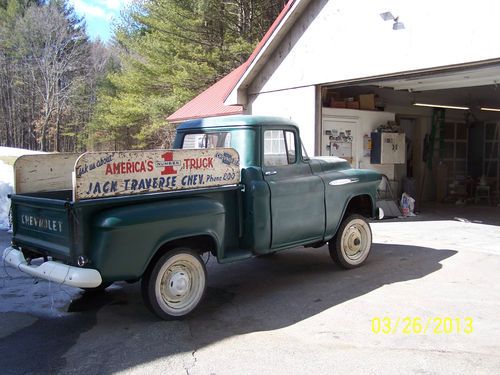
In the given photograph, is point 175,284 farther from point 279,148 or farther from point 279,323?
point 279,148

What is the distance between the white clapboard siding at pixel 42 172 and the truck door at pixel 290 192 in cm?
237

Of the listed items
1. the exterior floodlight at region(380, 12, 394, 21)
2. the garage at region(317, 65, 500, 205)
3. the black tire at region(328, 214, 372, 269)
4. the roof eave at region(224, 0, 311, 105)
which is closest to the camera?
the black tire at region(328, 214, 372, 269)

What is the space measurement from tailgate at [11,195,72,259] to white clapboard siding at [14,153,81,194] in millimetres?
247

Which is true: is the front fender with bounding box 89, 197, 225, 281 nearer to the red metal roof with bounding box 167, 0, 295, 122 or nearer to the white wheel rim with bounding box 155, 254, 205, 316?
the white wheel rim with bounding box 155, 254, 205, 316

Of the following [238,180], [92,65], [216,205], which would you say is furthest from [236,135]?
[92,65]

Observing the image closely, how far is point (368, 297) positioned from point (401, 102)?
9234 millimetres

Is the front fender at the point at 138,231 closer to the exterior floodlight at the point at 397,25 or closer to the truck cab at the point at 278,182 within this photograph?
the truck cab at the point at 278,182

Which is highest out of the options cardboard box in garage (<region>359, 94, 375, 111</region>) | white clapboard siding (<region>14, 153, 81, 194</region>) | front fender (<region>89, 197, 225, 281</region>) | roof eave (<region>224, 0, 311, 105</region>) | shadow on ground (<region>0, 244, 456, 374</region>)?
roof eave (<region>224, 0, 311, 105</region>)

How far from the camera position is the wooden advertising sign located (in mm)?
4387

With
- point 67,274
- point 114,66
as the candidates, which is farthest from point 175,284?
point 114,66

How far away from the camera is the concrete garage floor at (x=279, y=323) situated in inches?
160

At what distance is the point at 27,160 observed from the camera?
557cm

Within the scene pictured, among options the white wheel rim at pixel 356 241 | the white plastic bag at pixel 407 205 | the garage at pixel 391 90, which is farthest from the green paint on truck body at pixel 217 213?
the white plastic bag at pixel 407 205
